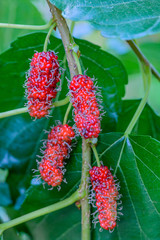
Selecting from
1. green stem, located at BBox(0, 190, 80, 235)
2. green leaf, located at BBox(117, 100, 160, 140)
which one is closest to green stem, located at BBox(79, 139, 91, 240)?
green stem, located at BBox(0, 190, 80, 235)

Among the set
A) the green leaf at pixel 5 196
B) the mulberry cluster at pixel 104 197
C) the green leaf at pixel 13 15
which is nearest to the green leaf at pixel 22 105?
→ the green leaf at pixel 5 196

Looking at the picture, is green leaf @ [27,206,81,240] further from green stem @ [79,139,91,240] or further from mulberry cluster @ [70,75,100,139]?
mulberry cluster @ [70,75,100,139]

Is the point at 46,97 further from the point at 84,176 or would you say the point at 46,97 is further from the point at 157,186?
the point at 157,186

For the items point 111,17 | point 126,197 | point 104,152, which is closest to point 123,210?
point 126,197

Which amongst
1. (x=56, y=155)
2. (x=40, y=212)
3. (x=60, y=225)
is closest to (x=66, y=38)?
(x=56, y=155)

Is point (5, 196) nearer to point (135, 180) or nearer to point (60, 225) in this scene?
point (60, 225)
